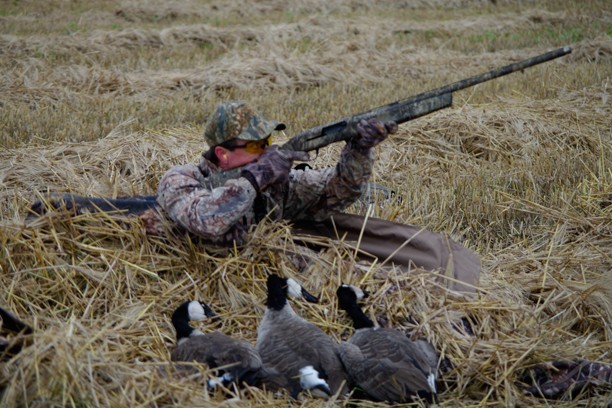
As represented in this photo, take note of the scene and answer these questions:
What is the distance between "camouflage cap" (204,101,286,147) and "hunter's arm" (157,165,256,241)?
31cm

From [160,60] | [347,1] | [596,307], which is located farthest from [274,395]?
[347,1]

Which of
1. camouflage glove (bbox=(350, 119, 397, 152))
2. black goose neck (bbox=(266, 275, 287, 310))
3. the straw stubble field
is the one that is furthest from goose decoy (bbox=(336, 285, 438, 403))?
camouflage glove (bbox=(350, 119, 397, 152))

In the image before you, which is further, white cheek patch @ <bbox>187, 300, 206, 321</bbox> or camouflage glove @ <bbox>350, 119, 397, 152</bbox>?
camouflage glove @ <bbox>350, 119, 397, 152</bbox>

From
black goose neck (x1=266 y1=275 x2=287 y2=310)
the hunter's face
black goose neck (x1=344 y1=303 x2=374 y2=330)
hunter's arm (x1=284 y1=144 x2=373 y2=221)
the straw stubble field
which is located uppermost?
the hunter's face

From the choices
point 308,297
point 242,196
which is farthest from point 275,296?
point 242,196

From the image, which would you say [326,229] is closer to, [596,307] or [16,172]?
[596,307]

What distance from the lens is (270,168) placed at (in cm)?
482

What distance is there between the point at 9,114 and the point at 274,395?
626cm

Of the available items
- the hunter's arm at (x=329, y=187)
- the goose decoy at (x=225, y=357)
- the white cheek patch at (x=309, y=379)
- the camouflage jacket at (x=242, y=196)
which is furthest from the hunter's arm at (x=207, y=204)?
the white cheek patch at (x=309, y=379)

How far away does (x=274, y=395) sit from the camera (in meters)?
4.02

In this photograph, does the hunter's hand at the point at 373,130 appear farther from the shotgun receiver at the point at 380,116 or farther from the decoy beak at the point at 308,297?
the decoy beak at the point at 308,297

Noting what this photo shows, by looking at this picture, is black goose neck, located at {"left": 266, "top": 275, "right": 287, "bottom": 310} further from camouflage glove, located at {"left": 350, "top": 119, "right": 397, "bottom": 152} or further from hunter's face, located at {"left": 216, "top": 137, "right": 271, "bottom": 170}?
camouflage glove, located at {"left": 350, "top": 119, "right": 397, "bottom": 152}

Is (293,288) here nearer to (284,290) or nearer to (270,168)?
(284,290)

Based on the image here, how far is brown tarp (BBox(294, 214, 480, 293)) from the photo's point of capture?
527cm
